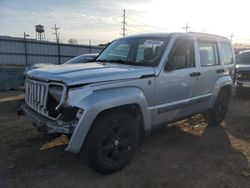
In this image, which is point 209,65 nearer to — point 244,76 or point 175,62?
point 175,62

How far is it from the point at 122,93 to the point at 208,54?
2.80m

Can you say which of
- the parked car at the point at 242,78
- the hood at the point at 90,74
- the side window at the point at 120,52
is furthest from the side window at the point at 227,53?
the parked car at the point at 242,78

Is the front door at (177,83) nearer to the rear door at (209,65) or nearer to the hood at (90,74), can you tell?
the rear door at (209,65)

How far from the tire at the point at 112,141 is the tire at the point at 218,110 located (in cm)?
282

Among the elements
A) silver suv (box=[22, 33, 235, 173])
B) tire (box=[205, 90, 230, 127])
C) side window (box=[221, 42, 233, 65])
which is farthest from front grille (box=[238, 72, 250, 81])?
silver suv (box=[22, 33, 235, 173])

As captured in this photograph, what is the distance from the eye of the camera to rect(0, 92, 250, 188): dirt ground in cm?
405

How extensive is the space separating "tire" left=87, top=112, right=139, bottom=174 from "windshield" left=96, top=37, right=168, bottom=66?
1.12 m

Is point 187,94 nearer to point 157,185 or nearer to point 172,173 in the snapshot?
point 172,173

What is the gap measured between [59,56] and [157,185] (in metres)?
18.8

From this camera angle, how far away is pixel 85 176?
423cm

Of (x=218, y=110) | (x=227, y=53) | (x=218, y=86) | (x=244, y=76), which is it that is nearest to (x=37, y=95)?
(x=218, y=86)

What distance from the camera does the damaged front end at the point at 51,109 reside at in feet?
12.3

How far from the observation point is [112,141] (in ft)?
13.7

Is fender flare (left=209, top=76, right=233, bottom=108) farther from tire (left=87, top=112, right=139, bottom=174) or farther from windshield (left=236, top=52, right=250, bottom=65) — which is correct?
windshield (left=236, top=52, right=250, bottom=65)
